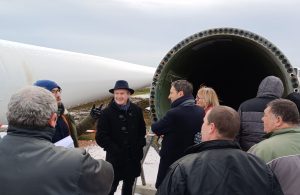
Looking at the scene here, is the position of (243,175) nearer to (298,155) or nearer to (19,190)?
(298,155)

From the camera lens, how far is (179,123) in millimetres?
4414

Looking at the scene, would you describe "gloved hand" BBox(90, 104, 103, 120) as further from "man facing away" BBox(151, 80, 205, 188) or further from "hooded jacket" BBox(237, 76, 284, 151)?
"hooded jacket" BBox(237, 76, 284, 151)

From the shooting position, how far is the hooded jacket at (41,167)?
7.07ft

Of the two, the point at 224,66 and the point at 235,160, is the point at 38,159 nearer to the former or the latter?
the point at 235,160

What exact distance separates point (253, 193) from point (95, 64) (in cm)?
568

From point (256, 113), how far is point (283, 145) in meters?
1.52

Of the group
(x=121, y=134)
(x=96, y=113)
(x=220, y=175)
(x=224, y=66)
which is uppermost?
(x=224, y=66)

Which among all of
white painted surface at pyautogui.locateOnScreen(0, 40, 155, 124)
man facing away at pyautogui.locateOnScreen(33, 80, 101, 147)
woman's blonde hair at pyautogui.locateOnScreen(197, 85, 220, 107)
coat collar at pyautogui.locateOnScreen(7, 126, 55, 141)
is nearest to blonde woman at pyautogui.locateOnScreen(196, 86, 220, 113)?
woman's blonde hair at pyautogui.locateOnScreen(197, 85, 220, 107)

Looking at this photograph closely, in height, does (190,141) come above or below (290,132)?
below

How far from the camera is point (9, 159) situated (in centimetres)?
220

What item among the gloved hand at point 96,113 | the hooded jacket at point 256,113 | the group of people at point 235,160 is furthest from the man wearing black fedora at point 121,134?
the group of people at point 235,160

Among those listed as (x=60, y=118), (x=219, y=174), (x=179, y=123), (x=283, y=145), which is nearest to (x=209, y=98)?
(x=179, y=123)

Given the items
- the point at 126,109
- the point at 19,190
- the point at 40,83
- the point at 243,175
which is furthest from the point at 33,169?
the point at 126,109

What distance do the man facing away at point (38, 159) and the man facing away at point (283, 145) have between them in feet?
3.45
